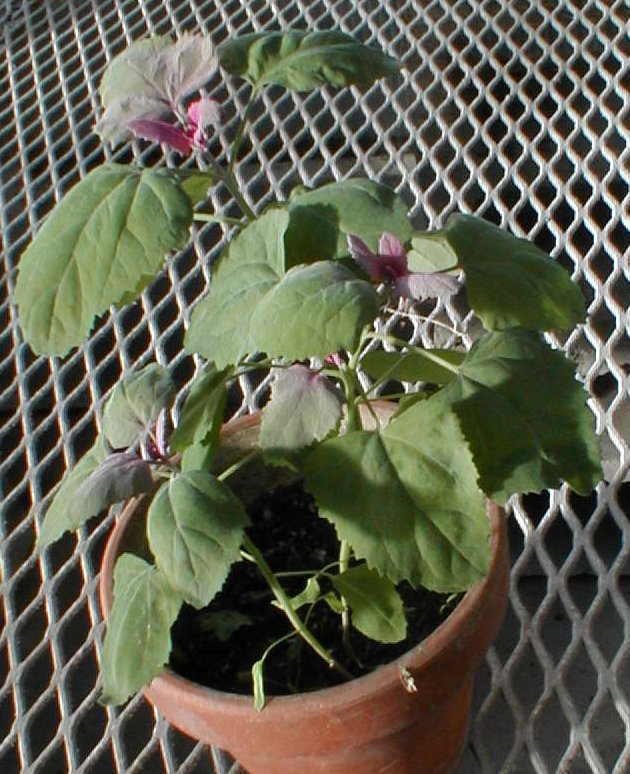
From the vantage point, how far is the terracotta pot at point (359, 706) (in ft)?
1.96

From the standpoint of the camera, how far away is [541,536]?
2.74 feet

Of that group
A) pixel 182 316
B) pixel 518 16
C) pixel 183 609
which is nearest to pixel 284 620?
pixel 183 609

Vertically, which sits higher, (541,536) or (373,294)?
(373,294)

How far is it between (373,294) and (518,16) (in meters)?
0.79

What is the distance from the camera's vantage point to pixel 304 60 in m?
0.60

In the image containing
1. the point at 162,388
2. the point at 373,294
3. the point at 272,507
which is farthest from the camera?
the point at 272,507

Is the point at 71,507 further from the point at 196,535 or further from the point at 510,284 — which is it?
the point at 510,284

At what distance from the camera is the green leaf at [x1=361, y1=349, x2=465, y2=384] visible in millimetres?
641

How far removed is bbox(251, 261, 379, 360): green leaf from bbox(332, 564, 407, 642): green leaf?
0.56ft

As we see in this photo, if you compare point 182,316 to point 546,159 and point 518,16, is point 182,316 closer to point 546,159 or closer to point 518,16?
point 546,159

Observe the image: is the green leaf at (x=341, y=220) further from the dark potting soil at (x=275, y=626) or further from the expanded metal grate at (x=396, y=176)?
the expanded metal grate at (x=396, y=176)

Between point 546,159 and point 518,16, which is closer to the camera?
point 546,159

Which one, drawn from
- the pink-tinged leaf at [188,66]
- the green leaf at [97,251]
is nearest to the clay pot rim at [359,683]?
the green leaf at [97,251]

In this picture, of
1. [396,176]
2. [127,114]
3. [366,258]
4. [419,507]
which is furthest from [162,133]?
[396,176]
